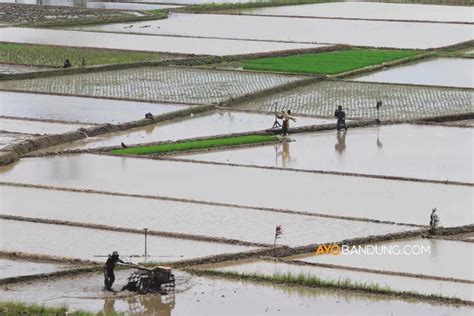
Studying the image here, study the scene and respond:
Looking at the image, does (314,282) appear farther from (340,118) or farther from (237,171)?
(340,118)

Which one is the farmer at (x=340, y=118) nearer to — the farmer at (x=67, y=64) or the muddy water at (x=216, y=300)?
the farmer at (x=67, y=64)

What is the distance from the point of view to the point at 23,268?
32.6ft

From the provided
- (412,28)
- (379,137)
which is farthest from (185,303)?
(412,28)

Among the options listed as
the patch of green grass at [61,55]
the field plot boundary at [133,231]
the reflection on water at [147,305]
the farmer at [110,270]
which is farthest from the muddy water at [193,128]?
the reflection on water at [147,305]

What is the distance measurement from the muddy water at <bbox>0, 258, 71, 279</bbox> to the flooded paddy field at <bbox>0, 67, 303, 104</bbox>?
8117 millimetres

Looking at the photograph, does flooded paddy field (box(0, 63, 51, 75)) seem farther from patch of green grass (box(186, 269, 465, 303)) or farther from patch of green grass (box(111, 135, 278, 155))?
patch of green grass (box(186, 269, 465, 303))

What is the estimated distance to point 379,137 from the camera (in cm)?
1574

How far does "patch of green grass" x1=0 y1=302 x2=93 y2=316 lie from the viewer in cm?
848

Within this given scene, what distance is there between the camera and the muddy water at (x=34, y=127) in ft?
51.6

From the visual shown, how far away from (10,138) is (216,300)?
261 inches

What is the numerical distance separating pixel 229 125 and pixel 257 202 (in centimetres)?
440

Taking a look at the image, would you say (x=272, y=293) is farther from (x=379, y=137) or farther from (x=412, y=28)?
(x=412, y=28)

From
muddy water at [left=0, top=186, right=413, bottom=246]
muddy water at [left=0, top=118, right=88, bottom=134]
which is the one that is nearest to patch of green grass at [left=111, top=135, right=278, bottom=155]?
muddy water at [left=0, top=118, right=88, bottom=134]

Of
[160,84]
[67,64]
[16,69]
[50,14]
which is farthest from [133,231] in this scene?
[50,14]
